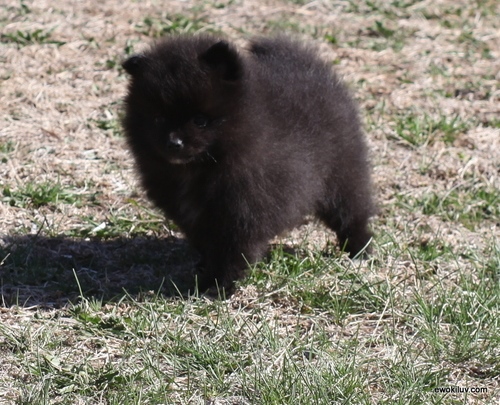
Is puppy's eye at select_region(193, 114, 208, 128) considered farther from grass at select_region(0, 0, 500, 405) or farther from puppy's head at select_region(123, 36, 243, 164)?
grass at select_region(0, 0, 500, 405)

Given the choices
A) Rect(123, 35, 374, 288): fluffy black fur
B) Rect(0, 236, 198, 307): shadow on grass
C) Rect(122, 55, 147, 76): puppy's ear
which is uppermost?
Rect(122, 55, 147, 76): puppy's ear

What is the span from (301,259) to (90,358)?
67.7 inches

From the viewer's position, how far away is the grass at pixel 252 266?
4473 mm

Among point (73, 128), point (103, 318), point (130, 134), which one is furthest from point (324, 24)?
point (103, 318)

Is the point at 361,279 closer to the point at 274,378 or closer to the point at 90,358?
the point at 274,378

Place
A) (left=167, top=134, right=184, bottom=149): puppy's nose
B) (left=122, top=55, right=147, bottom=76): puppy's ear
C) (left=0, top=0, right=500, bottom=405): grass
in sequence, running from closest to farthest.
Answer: (left=0, top=0, right=500, bottom=405): grass < (left=167, top=134, right=184, bottom=149): puppy's nose < (left=122, top=55, right=147, bottom=76): puppy's ear

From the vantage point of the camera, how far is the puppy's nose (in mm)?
5023

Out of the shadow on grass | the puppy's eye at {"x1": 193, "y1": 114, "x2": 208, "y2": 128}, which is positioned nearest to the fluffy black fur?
the puppy's eye at {"x1": 193, "y1": 114, "x2": 208, "y2": 128}

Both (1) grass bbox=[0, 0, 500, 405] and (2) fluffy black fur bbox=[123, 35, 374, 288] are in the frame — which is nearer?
(1) grass bbox=[0, 0, 500, 405]

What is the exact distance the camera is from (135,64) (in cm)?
519

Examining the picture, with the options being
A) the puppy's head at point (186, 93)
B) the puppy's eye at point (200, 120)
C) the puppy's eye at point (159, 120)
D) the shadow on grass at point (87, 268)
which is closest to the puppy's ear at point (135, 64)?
the puppy's head at point (186, 93)

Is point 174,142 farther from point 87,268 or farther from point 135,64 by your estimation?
point 87,268

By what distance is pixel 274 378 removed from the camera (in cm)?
436

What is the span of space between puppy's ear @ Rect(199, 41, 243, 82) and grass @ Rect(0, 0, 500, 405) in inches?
48.6
